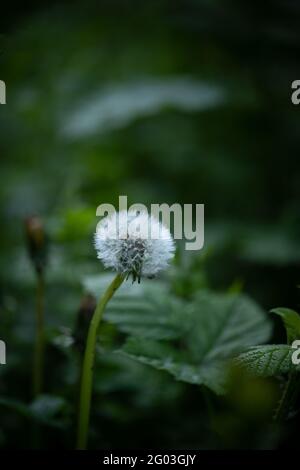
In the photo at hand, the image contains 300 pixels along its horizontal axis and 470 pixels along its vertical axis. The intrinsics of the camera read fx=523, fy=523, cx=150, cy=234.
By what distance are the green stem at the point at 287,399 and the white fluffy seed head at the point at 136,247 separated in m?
0.36

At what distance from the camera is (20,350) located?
1.90m

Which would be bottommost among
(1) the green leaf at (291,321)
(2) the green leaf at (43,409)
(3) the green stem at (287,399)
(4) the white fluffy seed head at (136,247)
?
(2) the green leaf at (43,409)

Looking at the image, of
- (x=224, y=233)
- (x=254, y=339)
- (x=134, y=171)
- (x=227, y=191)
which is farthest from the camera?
(x=134, y=171)

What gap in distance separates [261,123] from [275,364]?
236 centimetres

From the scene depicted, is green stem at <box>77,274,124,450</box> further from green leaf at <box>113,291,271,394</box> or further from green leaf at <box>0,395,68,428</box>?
green leaf at <box>0,395,68,428</box>

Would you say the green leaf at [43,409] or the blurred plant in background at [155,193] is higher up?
the blurred plant in background at [155,193]

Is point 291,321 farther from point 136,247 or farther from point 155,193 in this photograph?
point 155,193

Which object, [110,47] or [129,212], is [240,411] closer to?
[129,212]

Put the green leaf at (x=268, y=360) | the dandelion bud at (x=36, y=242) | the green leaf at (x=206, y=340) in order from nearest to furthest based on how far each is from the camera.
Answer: the green leaf at (x=268, y=360) → the green leaf at (x=206, y=340) → the dandelion bud at (x=36, y=242)

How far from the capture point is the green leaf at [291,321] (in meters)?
1.05

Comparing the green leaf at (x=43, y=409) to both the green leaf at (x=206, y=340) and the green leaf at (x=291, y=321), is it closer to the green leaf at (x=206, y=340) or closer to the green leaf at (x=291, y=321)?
the green leaf at (x=206, y=340)

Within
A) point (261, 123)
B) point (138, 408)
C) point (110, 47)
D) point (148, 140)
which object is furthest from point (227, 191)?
point (138, 408)

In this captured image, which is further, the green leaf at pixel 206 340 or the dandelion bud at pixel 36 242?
the dandelion bud at pixel 36 242

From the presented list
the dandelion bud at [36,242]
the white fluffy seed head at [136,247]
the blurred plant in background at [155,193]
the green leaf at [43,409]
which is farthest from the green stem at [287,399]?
the dandelion bud at [36,242]
